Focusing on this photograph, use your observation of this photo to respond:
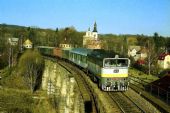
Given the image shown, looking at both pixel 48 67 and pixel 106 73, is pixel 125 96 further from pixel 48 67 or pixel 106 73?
pixel 48 67

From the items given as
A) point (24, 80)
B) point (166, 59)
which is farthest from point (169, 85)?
point (166, 59)

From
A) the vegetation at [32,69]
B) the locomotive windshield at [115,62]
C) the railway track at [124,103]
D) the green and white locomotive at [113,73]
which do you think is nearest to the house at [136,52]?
the vegetation at [32,69]

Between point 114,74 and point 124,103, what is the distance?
454cm

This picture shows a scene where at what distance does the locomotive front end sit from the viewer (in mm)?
29734

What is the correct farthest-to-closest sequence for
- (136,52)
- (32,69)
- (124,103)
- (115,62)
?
(136,52) < (32,69) < (115,62) < (124,103)

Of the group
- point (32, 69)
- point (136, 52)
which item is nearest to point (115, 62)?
point (32, 69)

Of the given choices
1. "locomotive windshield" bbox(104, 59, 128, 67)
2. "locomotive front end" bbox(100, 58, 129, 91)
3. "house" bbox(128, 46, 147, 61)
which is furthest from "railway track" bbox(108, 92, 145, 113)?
"house" bbox(128, 46, 147, 61)

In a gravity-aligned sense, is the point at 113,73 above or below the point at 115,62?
below

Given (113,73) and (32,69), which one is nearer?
(113,73)

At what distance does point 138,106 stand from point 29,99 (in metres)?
38.0

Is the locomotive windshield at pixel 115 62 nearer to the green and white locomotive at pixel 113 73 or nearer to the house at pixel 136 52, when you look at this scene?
the green and white locomotive at pixel 113 73

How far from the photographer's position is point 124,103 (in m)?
25.7

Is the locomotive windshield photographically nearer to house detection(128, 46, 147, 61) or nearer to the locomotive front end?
the locomotive front end

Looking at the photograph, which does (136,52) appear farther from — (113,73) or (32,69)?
(113,73)
